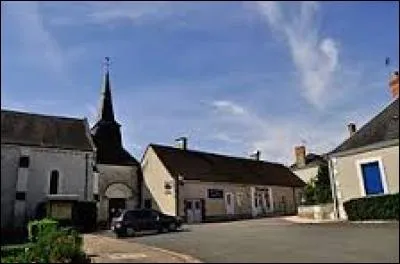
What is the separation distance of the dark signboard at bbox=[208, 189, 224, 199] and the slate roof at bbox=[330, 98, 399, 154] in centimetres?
1480

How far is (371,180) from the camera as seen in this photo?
23953mm

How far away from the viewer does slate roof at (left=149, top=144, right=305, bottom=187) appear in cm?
3988

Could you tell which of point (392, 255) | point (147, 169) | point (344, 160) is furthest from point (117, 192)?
point (392, 255)

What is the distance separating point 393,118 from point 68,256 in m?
18.0

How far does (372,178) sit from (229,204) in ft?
59.8

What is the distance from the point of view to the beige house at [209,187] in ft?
124

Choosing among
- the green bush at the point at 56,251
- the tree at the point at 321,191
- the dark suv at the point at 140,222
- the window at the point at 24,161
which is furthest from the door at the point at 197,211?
the green bush at the point at 56,251

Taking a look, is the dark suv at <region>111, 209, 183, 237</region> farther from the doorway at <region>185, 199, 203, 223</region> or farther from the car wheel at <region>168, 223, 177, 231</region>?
the doorway at <region>185, 199, 203, 223</region>

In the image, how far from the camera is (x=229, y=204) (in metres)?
40.7

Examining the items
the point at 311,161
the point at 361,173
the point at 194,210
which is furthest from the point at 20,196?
the point at 311,161

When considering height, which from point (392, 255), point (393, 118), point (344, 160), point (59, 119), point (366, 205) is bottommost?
point (392, 255)

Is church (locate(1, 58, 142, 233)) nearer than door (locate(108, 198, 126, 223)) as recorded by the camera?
Yes

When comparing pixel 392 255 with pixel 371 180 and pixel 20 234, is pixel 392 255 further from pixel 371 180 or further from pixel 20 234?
pixel 20 234

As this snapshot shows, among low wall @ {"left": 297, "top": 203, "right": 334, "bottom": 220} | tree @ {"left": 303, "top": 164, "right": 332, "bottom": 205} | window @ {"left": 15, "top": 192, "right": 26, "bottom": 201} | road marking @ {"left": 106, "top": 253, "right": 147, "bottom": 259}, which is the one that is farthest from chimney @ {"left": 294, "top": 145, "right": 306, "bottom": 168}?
road marking @ {"left": 106, "top": 253, "right": 147, "bottom": 259}
